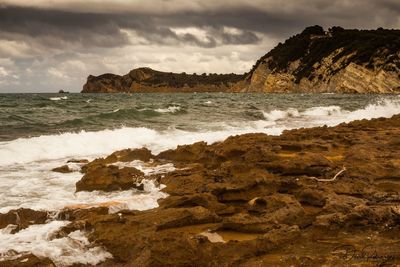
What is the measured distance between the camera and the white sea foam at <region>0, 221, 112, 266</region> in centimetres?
543

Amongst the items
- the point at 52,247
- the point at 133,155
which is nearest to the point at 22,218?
the point at 52,247

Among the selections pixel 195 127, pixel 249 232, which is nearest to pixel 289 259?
pixel 249 232

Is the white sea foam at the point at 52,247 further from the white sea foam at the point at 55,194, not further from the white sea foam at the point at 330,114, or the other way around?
the white sea foam at the point at 330,114

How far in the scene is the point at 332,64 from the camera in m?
103

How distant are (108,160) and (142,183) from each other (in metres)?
2.68

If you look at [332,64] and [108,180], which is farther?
[332,64]

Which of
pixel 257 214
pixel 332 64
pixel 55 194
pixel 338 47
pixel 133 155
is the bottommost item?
pixel 55 194

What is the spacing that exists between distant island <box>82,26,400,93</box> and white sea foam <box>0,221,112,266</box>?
288ft

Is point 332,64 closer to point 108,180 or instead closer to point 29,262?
point 108,180

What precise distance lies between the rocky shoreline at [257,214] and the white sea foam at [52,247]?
0.43ft

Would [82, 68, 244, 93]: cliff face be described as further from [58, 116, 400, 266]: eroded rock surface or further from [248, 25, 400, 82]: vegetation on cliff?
[58, 116, 400, 266]: eroded rock surface

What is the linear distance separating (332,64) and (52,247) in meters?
104

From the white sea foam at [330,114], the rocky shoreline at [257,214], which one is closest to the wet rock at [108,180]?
the rocky shoreline at [257,214]

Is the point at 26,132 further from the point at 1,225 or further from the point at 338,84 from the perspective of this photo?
the point at 338,84
